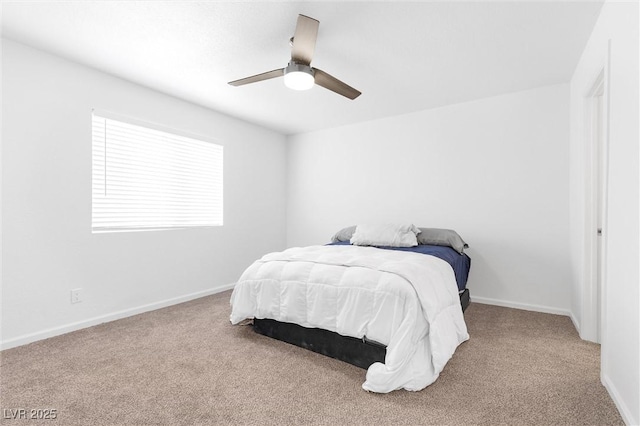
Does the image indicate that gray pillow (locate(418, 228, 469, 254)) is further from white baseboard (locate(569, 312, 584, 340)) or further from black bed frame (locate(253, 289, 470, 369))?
black bed frame (locate(253, 289, 470, 369))

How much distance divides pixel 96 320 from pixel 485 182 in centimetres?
417

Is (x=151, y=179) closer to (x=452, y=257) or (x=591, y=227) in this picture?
(x=452, y=257)

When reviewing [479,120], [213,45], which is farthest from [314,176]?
[213,45]

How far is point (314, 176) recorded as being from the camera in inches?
198

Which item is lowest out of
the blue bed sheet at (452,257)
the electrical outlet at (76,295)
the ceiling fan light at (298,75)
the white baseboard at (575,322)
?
the white baseboard at (575,322)

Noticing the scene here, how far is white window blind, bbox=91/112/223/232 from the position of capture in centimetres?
306

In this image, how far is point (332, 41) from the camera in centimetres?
245

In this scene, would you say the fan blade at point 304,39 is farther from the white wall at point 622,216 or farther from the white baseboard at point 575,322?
the white baseboard at point 575,322

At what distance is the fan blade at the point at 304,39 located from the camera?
75.8 inches

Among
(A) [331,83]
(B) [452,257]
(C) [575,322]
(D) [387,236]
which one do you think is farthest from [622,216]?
(D) [387,236]

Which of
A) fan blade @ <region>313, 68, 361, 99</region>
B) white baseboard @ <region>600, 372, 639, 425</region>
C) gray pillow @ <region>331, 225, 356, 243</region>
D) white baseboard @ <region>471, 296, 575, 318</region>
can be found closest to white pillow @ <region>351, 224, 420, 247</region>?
gray pillow @ <region>331, 225, 356, 243</region>

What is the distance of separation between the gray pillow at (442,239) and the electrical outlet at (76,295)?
3.29m

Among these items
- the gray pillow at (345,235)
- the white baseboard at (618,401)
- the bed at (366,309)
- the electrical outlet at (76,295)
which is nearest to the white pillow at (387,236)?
the gray pillow at (345,235)

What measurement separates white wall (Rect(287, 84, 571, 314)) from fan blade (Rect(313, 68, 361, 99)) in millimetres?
1788
